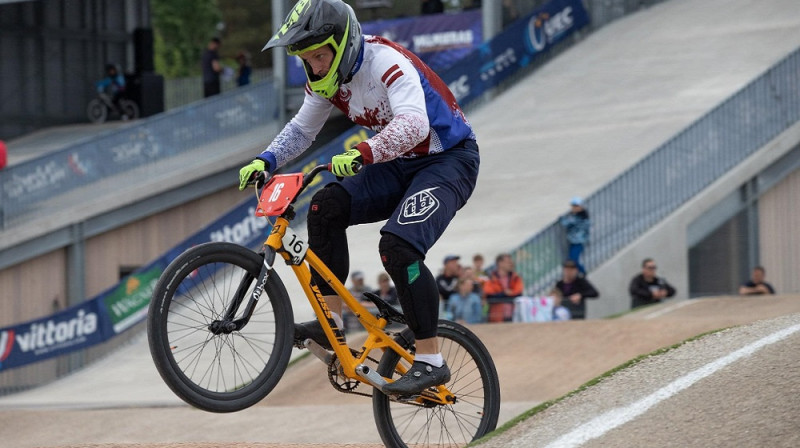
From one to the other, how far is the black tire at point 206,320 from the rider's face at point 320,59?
39.8 inches

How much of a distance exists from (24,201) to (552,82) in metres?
12.2

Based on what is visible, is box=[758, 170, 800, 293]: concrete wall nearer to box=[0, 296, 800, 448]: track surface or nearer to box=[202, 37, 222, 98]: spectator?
box=[0, 296, 800, 448]: track surface

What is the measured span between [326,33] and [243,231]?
16.8 metres

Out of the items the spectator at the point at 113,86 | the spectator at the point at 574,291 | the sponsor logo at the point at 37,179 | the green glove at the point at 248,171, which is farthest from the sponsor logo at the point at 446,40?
the green glove at the point at 248,171

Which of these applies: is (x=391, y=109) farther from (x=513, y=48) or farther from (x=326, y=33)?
(x=513, y=48)

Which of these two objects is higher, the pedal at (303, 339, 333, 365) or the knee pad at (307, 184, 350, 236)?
the knee pad at (307, 184, 350, 236)

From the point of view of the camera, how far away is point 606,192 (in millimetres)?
20219

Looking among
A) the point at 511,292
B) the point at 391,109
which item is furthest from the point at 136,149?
the point at 391,109

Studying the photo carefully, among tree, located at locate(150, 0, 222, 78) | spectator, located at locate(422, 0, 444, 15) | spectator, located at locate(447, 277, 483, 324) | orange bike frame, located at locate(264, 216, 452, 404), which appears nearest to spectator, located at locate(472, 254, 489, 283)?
spectator, located at locate(447, 277, 483, 324)

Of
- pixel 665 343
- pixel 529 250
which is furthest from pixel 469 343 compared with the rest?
pixel 529 250

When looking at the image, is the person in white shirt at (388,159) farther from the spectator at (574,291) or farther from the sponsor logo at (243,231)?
the sponsor logo at (243,231)

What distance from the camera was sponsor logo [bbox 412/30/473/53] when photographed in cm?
2925

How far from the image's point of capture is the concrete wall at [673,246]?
19.7 m

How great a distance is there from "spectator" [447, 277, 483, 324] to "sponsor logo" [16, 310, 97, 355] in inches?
274
